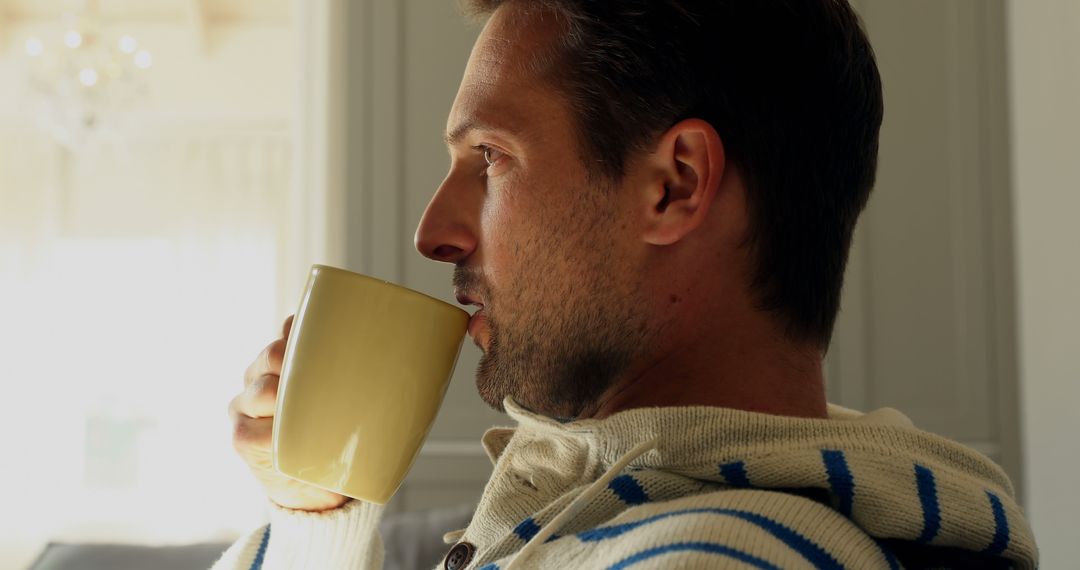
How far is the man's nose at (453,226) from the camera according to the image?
870 millimetres

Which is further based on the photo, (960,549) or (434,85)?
(434,85)

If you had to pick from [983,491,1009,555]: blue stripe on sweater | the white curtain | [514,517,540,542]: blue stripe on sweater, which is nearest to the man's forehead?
[514,517,540,542]: blue stripe on sweater

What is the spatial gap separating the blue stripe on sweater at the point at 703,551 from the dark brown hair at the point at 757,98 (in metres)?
A: 0.29

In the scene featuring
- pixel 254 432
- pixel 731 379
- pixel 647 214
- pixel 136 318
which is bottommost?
pixel 136 318

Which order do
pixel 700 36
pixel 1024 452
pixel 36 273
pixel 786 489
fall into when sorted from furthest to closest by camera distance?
pixel 36 273 → pixel 1024 452 → pixel 700 36 → pixel 786 489

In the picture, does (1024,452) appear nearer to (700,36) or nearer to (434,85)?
(434,85)

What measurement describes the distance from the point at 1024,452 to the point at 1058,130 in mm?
922

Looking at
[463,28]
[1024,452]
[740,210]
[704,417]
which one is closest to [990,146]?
[1024,452]

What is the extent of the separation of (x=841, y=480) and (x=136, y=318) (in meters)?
6.21

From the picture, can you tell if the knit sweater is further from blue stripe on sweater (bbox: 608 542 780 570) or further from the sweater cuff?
the sweater cuff

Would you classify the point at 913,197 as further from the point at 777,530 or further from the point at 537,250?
the point at 777,530

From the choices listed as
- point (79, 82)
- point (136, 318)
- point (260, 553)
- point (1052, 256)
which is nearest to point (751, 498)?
point (260, 553)

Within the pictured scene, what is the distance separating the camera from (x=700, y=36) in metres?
0.83

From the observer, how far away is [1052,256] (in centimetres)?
171
